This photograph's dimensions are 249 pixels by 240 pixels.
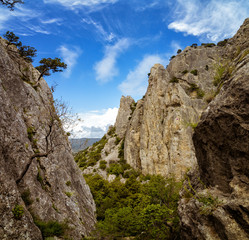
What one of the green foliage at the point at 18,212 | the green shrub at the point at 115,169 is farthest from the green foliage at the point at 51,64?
the green shrub at the point at 115,169

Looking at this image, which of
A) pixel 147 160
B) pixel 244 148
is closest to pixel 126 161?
pixel 147 160

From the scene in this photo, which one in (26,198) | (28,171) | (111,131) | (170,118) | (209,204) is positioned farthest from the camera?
(111,131)

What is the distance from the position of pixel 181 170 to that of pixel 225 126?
2673cm

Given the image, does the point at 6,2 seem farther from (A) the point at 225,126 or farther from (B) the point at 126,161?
(B) the point at 126,161

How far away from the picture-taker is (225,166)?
21.9 ft

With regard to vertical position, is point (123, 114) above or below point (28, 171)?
above

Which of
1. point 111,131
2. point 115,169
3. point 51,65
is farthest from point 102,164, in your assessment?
point 51,65

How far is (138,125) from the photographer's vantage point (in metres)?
46.4

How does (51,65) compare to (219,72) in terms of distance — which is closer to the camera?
(219,72)

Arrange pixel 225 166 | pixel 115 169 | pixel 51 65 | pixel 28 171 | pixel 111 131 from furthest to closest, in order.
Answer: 1. pixel 111 131
2. pixel 115 169
3. pixel 51 65
4. pixel 28 171
5. pixel 225 166

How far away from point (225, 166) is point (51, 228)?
11.2m

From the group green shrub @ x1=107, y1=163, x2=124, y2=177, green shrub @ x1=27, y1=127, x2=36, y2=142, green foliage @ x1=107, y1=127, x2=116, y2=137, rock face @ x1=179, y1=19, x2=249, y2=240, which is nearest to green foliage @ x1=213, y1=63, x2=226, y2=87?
rock face @ x1=179, y1=19, x2=249, y2=240

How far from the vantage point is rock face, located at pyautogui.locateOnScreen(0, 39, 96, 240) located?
8117mm

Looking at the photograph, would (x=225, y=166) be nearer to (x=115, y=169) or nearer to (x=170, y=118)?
(x=170, y=118)
